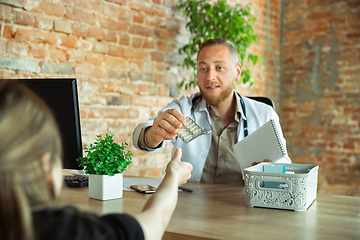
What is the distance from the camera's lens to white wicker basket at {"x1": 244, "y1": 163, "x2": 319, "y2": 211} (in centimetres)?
113

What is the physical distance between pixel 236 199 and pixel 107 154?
1.60 ft

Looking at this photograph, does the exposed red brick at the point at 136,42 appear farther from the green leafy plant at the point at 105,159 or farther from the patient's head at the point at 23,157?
the patient's head at the point at 23,157

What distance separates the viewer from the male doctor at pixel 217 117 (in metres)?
1.98

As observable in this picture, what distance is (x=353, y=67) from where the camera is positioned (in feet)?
13.3

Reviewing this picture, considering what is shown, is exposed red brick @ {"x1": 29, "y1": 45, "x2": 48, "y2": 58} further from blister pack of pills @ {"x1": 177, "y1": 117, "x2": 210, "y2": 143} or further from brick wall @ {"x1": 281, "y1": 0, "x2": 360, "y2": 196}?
brick wall @ {"x1": 281, "y1": 0, "x2": 360, "y2": 196}

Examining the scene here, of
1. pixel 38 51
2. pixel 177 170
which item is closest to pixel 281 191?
pixel 177 170

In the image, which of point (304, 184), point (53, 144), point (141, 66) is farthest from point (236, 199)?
point (141, 66)

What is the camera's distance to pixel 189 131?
139 cm

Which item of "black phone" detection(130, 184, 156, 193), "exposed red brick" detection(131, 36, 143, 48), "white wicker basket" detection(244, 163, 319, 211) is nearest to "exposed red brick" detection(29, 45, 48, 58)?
"exposed red brick" detection(131, 36, 143, 48)

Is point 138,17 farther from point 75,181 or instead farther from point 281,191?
point 281,191

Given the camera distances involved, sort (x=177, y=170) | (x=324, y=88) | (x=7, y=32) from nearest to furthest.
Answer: (x=177, y=170) → (x=7, y=32) → (x=324, y=88)

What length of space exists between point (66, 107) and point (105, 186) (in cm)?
33

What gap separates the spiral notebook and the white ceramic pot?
22.9 inches

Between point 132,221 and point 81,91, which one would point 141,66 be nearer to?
point 81,91
